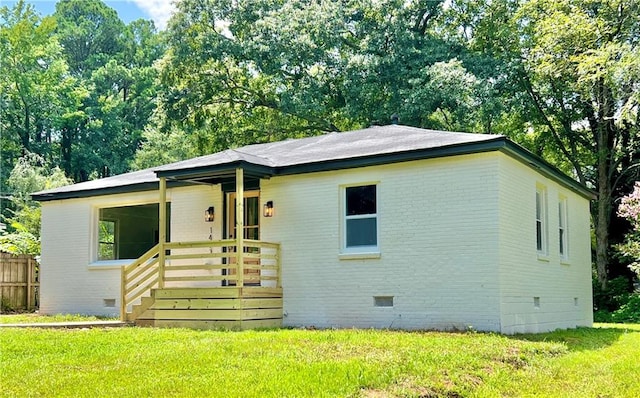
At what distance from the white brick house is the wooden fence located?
368cm

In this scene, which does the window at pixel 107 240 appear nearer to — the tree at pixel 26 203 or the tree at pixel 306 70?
the tree at pixel 26 203

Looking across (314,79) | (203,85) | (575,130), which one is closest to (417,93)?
(314,79)

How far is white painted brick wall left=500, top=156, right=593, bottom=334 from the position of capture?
1239 centimetres

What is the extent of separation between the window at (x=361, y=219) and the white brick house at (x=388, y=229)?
2 centimetres

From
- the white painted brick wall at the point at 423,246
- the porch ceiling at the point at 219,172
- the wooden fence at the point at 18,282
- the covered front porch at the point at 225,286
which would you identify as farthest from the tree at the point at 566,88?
the wooden fence at the point at 18,282

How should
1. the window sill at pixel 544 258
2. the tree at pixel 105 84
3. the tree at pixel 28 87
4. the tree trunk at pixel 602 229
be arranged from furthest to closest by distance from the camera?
the tree at pixel 105 84
the tree at pixel 28 87
the tree trunk at pixel 602 229
the window sill at pixel 544 258

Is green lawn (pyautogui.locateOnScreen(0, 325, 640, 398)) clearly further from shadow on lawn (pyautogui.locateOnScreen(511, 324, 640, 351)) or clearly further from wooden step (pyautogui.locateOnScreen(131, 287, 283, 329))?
wooden step (pyautogui.locateOnScreen(131, 287, 283, 329))

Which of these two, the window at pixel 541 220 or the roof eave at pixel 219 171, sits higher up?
the roof eave at pixel 219 171

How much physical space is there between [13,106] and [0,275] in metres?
26.5

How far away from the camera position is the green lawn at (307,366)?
22.5 feet

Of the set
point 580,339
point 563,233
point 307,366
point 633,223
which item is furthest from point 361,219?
point 633,223

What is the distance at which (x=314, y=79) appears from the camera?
1072 inches

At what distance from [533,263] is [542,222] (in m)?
1.18

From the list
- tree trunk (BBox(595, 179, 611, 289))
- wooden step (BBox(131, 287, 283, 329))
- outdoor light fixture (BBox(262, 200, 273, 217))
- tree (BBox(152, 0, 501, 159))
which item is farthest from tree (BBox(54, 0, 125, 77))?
wooden step (BBox(131, 287, 283, 329))
